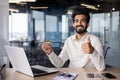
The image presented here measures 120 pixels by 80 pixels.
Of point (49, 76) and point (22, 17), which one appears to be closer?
point (49, 76)

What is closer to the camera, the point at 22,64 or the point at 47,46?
the point at 22,64

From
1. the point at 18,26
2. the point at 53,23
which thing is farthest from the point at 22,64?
the point at 53,23

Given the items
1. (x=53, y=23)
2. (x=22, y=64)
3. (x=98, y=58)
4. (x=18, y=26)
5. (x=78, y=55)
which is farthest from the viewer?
(x=53, y=23)

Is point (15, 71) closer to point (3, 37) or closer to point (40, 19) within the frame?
point (3, 37)

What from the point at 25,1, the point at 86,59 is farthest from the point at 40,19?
the point at 86,59

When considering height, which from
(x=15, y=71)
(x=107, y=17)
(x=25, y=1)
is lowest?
(x=15, y=71)

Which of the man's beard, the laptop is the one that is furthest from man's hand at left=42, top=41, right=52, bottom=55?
the man's beard

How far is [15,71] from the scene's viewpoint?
6.82ft

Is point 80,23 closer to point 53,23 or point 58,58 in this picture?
point 58,58

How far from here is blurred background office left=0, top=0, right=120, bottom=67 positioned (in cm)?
525

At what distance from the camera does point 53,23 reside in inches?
213

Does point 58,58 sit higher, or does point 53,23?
point 53,23

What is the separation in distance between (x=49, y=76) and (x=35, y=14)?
11.7ft

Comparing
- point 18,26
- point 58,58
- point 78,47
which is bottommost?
point 58,58
